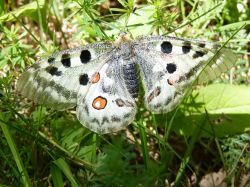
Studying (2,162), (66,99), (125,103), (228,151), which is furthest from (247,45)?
(2,162)

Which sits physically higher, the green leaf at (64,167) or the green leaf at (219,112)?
the green leaf at (219,112)

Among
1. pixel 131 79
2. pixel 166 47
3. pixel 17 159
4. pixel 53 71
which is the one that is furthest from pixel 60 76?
pixel 166 47

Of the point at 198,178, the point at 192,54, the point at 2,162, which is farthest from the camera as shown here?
the point at 198,178

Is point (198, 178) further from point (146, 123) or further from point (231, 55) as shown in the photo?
point (231, 55)

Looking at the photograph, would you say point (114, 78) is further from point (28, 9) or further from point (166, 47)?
point (28, 9)


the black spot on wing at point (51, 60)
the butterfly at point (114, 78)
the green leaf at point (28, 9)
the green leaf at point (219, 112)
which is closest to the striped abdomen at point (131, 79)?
the butterfly at point (114, 78)

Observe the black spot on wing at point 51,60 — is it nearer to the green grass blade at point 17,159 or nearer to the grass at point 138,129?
the grass at point 138,129

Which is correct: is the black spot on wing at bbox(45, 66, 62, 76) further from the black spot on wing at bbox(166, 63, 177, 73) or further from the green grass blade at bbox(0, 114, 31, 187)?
the black spot on wing at bbox(166, 63, 177, 73)

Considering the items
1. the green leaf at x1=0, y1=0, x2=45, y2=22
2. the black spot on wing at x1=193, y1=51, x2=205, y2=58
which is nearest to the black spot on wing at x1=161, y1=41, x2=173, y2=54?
the black spot on wing at x1=193, y1=51, x2=205, y2=58
